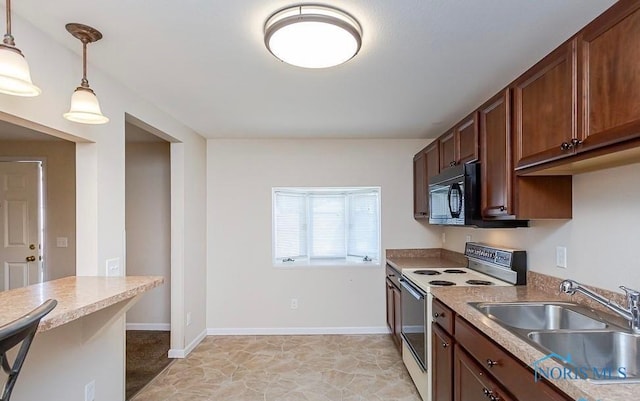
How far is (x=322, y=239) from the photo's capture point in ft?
14.3

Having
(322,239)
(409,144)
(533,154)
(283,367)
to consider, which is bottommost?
(283,367)

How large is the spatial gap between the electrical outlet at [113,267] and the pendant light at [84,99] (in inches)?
40.3

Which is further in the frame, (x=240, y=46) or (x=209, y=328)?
(x=209, y=328)

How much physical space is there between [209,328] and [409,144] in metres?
3.26

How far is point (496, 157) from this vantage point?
221cm

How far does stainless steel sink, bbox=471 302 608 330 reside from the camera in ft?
5.93

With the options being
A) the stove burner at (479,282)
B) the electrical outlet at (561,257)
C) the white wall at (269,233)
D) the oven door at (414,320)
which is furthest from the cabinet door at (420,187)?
the electrical outlet at (561,257)

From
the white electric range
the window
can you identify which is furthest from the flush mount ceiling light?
the window

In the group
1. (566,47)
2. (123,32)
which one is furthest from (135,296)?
(566,47)

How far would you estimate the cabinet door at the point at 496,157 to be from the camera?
2.06m

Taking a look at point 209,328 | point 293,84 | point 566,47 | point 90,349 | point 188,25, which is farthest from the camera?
point 209,328

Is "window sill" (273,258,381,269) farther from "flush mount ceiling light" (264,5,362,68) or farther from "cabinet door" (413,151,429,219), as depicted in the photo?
"flush mount ceiling light" (264,5,362,68)

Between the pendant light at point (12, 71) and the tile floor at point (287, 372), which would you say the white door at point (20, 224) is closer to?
the tile floor at point (287, 372)

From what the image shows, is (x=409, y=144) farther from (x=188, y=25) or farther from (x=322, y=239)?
(x=188, y=25)
